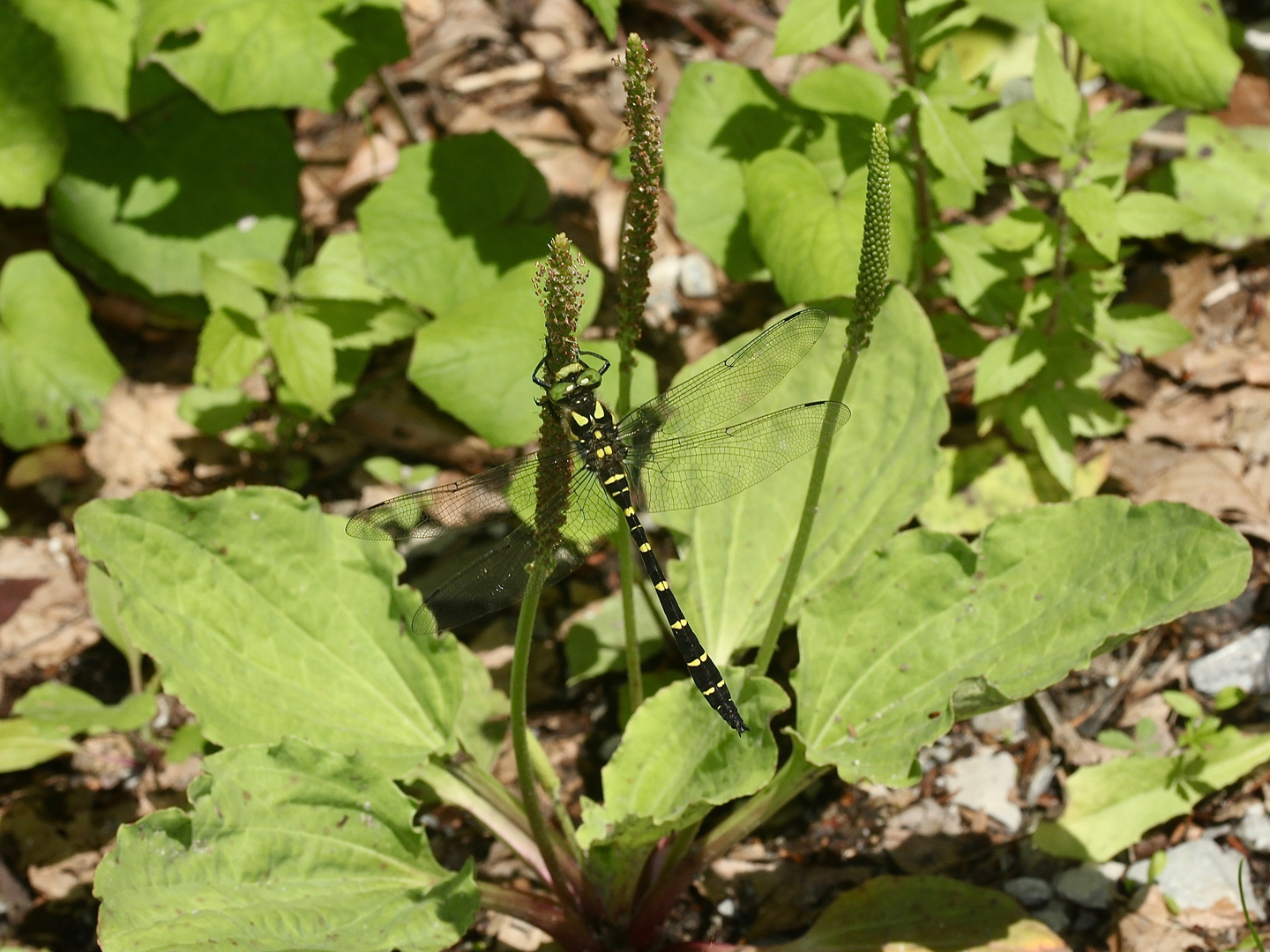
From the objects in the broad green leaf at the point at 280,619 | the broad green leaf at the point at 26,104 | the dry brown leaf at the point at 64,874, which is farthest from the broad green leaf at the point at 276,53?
the dry brown leaf at the point at 64,874

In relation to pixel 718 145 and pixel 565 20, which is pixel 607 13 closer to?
pixel 718 145

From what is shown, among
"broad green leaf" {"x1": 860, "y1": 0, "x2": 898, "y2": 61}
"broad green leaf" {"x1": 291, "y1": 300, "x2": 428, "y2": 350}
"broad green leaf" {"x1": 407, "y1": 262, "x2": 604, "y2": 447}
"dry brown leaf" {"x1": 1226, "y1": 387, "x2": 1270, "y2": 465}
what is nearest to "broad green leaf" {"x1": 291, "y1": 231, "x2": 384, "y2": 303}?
"broad green leaf" {"x1": 291, "y1": 300, "x2": 428, "y2": 350}

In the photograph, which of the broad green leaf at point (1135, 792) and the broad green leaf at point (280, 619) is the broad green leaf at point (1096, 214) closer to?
the broad green leaf at point (1135, 792)

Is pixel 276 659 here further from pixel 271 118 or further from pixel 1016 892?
pixel 271 118

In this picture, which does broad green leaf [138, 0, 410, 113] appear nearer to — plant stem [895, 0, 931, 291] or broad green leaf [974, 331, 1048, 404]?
plant stem [895, 0, 931, 291]

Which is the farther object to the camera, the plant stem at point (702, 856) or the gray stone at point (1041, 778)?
the gray stone at point (1041, 778)

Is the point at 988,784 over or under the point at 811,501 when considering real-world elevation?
under

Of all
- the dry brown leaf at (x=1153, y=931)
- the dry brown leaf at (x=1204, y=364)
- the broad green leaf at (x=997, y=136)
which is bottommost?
the dry brown leaf at (x=1153, y=931)

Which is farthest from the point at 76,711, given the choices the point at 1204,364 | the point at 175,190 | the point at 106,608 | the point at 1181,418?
the point at 1204,364
